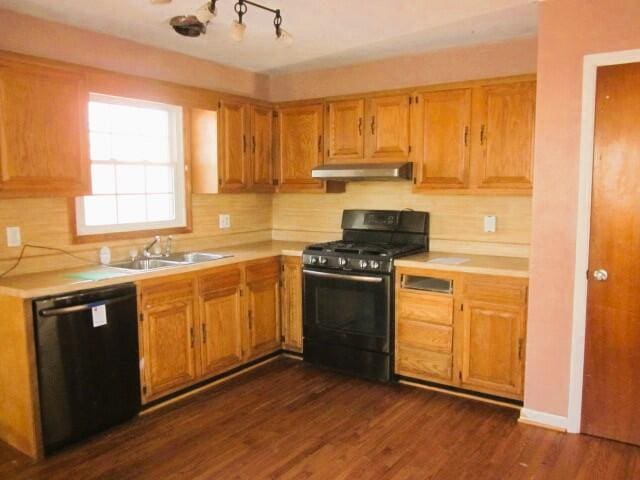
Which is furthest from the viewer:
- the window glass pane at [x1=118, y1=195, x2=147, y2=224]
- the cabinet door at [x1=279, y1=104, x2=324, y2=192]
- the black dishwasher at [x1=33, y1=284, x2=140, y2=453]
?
the cabinet door at [x1=279, y1=104, x2=324, y2=192]

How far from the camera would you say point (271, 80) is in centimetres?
480

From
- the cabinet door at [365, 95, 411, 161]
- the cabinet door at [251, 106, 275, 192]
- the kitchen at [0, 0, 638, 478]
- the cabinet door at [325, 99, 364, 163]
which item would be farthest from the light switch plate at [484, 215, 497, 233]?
the cabinet door at [251, 106, 275, 192]

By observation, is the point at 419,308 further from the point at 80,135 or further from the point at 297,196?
the point at 80,135

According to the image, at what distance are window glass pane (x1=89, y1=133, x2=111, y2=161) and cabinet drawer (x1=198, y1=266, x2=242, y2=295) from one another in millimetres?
1084

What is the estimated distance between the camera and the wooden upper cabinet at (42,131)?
2754mm

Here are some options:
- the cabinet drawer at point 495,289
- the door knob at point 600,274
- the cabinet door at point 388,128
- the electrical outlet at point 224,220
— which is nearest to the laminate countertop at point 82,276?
the electrical outlet at point 224,220

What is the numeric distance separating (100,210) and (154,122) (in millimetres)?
806

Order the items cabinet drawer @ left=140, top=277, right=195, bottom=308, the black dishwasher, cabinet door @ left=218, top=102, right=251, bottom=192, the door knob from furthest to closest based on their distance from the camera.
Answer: cabinet door @ left=218, top=102, right=251, bottom=192
cabinet drawer @ left=140, top=277, right=195, bottom=308
the door knob
the black dishwasher

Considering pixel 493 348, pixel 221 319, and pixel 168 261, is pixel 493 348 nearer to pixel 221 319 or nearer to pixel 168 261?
pixel 221 319

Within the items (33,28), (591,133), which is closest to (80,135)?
(33,28)

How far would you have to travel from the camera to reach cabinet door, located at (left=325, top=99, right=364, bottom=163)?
407cm

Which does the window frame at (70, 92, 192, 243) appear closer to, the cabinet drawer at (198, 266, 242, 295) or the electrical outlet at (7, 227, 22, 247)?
the electrical outlet at (7, 227, 22, 247)

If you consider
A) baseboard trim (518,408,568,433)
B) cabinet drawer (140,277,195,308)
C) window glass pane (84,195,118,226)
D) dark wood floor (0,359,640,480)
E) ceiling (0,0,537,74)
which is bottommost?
dark wood floor (0,359,640,480)

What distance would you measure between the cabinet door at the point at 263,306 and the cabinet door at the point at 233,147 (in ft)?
2.31
